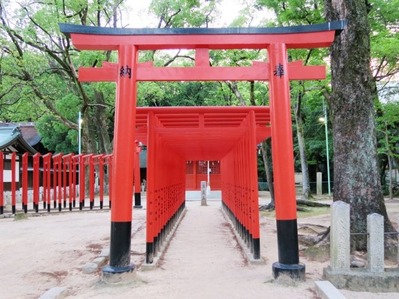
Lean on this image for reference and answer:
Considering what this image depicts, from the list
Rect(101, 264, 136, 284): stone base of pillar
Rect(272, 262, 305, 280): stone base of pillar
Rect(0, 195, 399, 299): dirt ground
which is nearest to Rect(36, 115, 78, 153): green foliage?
Rect(0, 195, 399, 299): dirt ground

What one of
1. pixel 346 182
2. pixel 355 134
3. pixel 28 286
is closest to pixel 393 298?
pixel 346 182

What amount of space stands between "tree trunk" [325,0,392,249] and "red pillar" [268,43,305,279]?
1.75m

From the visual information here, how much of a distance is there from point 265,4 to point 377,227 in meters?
12.1

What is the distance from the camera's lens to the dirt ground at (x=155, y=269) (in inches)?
195

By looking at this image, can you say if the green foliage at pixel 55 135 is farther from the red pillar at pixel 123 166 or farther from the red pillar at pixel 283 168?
the red pillar at pixel 283 168

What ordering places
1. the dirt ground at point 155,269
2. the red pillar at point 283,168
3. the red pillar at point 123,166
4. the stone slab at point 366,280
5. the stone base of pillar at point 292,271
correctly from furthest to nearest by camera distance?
the red pillar at point 123,166 → the red pillar at point 283,168 → the stone base of pillar at point 292,271 → the dirt ground at point 155,269 → the stone slab at point 366,280

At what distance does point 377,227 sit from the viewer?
486 cm

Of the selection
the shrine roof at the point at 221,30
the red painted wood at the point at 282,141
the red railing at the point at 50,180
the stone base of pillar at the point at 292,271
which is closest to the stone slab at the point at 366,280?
the stone base of pillar at the point at 292,271

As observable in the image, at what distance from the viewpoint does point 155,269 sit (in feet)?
20.7

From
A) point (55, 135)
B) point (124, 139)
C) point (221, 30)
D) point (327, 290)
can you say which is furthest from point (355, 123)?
point (55, 135)

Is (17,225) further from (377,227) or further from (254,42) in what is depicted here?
(377,227)

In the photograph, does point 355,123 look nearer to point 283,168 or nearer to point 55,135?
point 283,168

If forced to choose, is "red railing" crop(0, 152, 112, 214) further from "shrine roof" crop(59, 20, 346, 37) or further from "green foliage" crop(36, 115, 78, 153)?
"shrine roof" crop(59, 20, 346, 37)

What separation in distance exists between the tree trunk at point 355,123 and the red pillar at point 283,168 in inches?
68.8
